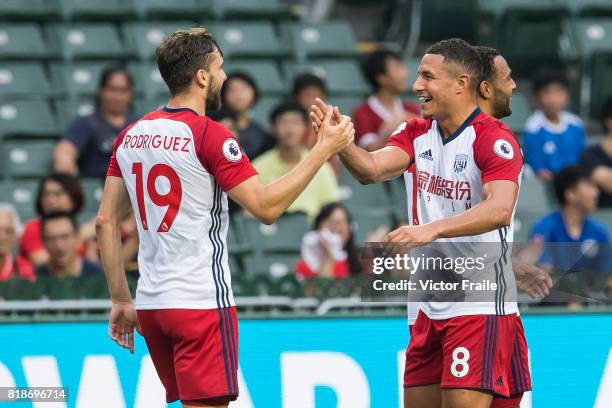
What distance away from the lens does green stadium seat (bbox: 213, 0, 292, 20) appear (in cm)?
1197

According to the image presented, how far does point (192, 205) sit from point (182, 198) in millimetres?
50

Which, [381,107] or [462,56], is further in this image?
[381,107]

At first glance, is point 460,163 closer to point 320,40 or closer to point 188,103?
point 188,103

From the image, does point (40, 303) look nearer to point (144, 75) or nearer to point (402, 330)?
point (402, 330)

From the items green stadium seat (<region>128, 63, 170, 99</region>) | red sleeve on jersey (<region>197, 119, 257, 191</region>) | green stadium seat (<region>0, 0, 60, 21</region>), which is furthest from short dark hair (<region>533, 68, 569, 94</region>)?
red sleeve on jersey (<region>197, 119, 257, 191</region>)

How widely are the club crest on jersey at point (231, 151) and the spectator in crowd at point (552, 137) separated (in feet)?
17.8

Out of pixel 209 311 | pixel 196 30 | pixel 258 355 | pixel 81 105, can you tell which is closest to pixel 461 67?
pixel 196 30

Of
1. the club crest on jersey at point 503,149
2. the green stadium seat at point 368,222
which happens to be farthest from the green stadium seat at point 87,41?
the club crest on jersey at point 503,149

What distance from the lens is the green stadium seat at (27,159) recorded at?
9.96m

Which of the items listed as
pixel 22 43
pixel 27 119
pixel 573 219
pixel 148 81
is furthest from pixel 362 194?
pixel 22 43

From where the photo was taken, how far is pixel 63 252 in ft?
25.5

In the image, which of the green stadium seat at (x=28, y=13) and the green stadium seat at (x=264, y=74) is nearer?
the green stadium seat at (x=264, y=74)

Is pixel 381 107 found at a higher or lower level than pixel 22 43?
lower

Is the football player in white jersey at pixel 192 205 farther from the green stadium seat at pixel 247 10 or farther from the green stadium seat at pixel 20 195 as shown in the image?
the green stadium seat at pixel 247 10
